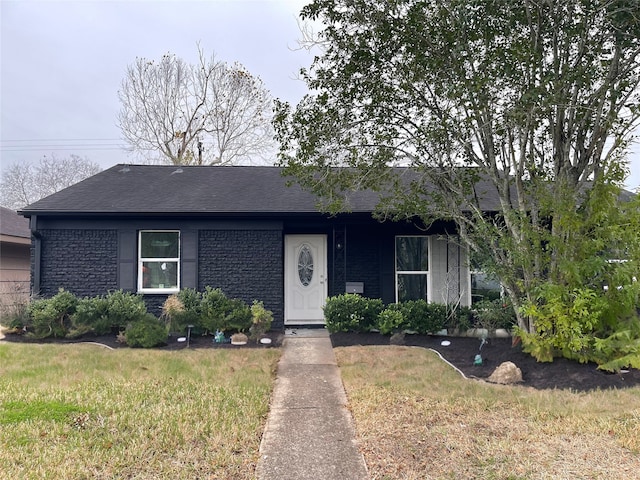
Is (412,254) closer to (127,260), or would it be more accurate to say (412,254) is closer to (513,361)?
(513,361)

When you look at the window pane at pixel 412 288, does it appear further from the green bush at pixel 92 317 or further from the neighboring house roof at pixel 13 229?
the neighboring house roof at pixel 13 229

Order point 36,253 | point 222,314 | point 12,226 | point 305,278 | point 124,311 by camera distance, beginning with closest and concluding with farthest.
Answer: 1. point 124,311
2. point 222,314
3. point 36,253
4. point 305,278
5. point 12,226

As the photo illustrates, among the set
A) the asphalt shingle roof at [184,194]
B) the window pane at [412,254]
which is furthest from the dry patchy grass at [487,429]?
the asphalt shingle roof at [184,194]

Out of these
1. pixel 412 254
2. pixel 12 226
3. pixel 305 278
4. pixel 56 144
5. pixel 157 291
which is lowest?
pixel 157 291

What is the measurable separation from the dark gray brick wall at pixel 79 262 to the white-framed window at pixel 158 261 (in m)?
0.55

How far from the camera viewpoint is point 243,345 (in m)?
7.82

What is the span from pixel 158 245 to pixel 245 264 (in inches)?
77.2

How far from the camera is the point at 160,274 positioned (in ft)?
31.3

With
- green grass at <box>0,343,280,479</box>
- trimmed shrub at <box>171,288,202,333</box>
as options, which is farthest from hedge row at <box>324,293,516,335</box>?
trimmed shrub at <box>171,288,202,333</box>

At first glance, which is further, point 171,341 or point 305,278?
point 305,278

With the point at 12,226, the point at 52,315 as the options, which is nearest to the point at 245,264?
the point at 52,315

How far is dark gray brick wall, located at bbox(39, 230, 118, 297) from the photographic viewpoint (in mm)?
9359

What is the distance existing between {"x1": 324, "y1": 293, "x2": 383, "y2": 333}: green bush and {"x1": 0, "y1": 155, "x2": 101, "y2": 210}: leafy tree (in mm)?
33449

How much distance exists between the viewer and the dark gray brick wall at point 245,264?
9414 millimetres
